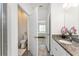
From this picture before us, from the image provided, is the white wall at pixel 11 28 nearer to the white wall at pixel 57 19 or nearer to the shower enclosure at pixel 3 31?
the shower enclosure at pixel 3 31

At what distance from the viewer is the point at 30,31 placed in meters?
2.73

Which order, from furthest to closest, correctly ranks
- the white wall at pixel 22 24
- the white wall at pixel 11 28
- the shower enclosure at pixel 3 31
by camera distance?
the white wall at pixel 22 24 → the white wall at pixel 11 28 → the shower enclosure at pixel 3 31

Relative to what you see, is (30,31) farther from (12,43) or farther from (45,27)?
(12,43)

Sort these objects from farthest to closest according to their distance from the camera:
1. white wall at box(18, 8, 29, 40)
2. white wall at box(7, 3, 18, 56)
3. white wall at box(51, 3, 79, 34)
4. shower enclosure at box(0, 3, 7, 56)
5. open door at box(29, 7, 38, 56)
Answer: white wall at box(18, 8, 29, 40), open door at box(29, 7, 38, 56), white wall at box(51, 3, 79, 34), white wall at box(7, 3, 18, 56), shower enclosure at box(0, 3, 7, 56)

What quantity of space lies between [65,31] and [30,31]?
0.93 meters

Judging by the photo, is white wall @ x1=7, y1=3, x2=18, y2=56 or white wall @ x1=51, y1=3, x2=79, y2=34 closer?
white wall @ x1=7, y1=3, x2=18, y2=56

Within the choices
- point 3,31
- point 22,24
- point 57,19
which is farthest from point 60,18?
point 3,31

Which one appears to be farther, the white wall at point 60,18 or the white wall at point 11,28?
the white wall at point 60,18

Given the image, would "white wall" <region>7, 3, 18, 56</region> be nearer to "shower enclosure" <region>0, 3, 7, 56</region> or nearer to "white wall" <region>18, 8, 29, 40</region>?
"shower enclosure" <region>0, 3, 7, 56</region>

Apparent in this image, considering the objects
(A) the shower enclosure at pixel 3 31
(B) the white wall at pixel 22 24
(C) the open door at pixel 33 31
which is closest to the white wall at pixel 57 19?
(C) the open door at pixel 33 31

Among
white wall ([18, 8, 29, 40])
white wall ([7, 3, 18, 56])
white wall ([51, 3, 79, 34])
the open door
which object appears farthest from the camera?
white wall ([18, 8, 29, 40])

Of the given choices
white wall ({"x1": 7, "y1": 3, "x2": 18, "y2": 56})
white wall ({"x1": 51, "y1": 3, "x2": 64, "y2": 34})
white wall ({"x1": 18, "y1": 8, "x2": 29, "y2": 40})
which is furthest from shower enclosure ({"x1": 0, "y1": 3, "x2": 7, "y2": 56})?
white wall ({"x1": 18, "y1": 8, "x2": 29, "y2": 40})

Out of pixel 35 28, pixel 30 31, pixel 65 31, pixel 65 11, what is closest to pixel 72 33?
pixel 65 31

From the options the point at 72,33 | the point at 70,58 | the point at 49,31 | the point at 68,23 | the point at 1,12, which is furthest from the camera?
the point at 49,31
